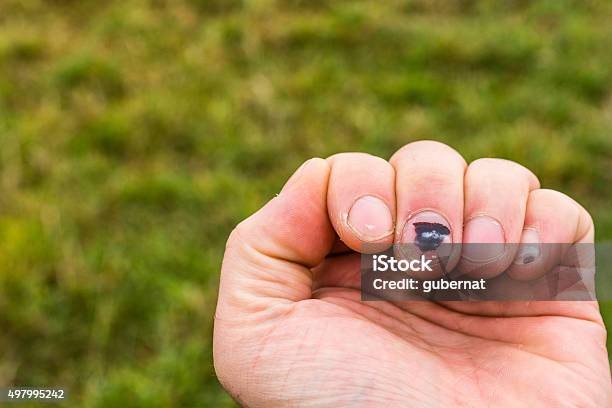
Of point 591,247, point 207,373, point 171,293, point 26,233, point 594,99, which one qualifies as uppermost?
point 591,247

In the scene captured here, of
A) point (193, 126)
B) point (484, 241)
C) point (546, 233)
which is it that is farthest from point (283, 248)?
point (193, 126)

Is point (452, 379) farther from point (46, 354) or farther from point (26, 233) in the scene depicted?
point (26, 233)

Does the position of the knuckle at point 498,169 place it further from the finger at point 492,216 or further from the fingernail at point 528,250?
the fingernail at point 528,250

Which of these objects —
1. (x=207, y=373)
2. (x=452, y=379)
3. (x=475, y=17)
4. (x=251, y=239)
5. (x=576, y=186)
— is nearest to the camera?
(x=452, y=379)

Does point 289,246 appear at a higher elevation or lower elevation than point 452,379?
higher

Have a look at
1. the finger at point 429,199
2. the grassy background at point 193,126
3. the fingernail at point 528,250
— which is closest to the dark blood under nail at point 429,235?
the finger at point 429,199

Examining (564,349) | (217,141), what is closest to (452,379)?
Answer: (564,349)

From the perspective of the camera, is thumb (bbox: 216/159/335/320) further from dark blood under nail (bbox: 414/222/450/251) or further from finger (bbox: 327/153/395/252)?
dark blood under nail (bbox: 414/222/450/251)

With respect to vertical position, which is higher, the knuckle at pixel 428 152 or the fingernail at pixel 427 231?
the knuckle at pixel 428 152
